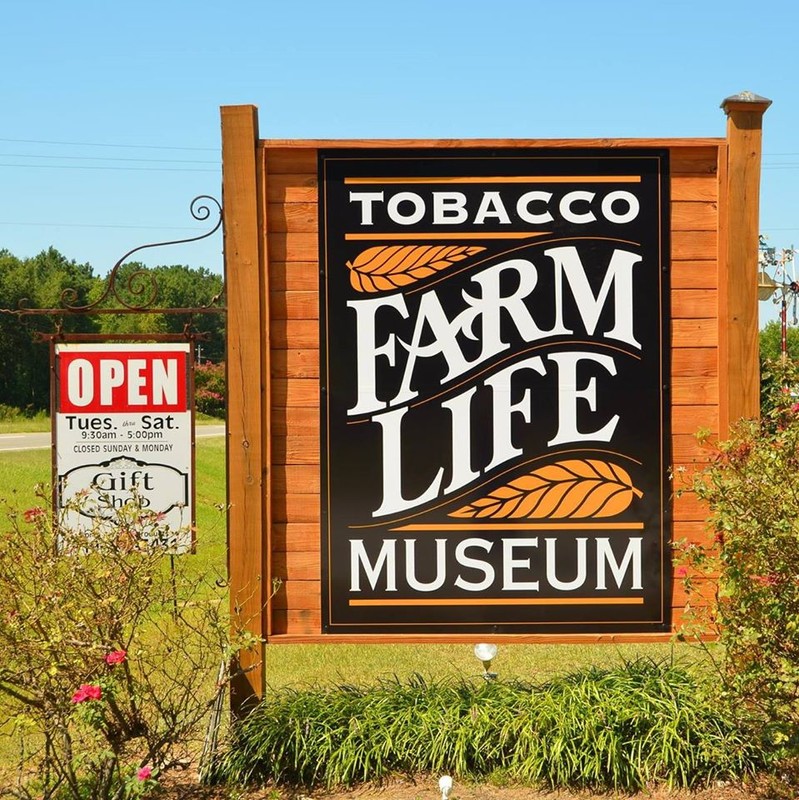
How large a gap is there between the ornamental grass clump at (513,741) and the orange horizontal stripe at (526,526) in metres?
0.84

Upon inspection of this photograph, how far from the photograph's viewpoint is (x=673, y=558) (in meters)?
4.92

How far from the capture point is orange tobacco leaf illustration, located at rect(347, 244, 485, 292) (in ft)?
16.1

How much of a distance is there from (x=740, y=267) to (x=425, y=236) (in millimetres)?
1699

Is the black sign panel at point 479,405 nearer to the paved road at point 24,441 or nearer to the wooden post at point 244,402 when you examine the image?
the wooden post at point 244,402

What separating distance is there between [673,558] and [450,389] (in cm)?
151

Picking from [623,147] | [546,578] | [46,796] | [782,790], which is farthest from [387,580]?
[623,147]

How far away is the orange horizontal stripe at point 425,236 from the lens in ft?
16.1

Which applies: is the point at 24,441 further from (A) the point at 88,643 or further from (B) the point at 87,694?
(B) the point at 87,694

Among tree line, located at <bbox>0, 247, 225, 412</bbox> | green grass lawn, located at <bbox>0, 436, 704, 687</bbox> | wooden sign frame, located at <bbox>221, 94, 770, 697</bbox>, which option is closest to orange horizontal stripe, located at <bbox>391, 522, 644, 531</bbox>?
wooden sign frame, located at <bbox>221, 94, 770, 697</bbox>

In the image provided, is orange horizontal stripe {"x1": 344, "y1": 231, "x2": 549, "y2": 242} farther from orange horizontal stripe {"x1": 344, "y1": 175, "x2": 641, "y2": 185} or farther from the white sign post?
the white sign post

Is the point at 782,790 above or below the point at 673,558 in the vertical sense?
below

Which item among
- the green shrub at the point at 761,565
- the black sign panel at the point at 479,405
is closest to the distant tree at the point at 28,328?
the black sign panel at the point at 479,405

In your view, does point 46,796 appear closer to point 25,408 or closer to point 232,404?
point 232,404

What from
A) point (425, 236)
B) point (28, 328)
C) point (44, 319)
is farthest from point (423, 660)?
point (44, 319)
